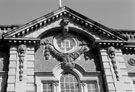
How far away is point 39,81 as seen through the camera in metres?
16.2

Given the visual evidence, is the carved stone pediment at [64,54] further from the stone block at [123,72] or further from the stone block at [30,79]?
the stone block at [123,72]

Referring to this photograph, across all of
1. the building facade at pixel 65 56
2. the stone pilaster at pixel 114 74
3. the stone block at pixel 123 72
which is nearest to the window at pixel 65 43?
the building facade at pixel 65 56

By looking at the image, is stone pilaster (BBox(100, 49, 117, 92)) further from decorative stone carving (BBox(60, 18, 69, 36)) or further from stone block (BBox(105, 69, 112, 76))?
decorative stone carving (BBox(60, 18, 69, 36))

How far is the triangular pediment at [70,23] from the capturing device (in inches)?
707

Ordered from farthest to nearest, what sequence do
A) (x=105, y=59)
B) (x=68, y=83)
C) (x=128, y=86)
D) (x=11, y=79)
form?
(x=105, y=59)
(x=68, y=83)
(x=128, y=86)
(x=11, y=79)

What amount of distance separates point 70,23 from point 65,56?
3.15 meters

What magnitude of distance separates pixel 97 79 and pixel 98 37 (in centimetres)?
353

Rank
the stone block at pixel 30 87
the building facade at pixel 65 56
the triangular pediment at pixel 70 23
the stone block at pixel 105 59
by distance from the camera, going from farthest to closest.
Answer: the triangular pediment at pixel 70 23, the stone block at pixel 105 59, the building facade at pixel 65 56, the stone block at pixel 30 87

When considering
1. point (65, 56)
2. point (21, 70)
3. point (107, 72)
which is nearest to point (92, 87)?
point (107, 72)

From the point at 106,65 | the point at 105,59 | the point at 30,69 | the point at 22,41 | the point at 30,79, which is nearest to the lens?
the point at 30,79

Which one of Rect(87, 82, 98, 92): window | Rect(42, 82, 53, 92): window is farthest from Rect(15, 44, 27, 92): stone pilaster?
Rect(87, 82, 98, 92): window

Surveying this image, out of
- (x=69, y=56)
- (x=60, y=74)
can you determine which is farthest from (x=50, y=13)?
(x=60, y=74)

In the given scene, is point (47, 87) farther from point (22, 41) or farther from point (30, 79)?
point (22, 41)

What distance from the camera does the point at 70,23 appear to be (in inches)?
760
